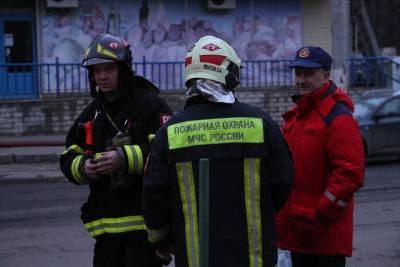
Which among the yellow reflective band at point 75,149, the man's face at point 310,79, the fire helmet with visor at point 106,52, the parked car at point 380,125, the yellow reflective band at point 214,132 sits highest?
the fire helmet with visor at point 106,52

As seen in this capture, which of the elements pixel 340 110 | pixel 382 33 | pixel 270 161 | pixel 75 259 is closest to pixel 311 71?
pixel 340 110

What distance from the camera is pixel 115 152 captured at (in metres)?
3.78

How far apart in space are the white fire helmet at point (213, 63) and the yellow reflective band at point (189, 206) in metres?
0.38

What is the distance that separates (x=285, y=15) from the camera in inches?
826

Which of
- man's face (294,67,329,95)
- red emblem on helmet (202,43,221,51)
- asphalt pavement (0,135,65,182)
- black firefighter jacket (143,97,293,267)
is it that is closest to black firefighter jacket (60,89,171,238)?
black firefighter jacket (143,97,293,267)

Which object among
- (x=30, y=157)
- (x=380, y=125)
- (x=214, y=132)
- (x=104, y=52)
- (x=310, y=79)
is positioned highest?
(x=104, y=52)

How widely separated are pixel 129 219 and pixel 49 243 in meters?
4.22

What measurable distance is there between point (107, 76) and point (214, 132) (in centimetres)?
97

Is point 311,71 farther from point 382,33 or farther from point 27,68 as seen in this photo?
point 382,33

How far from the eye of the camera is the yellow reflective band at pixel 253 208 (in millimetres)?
3180

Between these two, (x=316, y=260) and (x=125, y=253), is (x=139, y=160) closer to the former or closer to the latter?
(x=125, y=253)

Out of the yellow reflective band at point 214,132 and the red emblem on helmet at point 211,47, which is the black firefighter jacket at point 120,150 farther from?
the red emblem on helmet at point 211,47

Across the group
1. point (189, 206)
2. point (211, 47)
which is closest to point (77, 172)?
point (189, 206)

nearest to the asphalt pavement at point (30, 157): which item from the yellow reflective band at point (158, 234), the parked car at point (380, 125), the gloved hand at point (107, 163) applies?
the parked car at point (380, 125)
